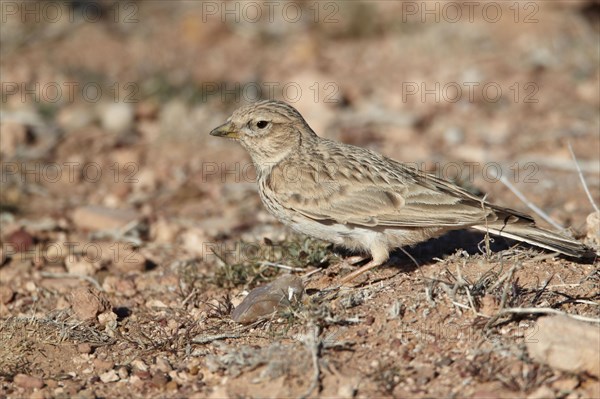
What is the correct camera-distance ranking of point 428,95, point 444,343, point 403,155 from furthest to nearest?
point 428,95 < point 403,155 < point 444,343

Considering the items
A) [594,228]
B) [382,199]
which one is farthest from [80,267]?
[594,228]

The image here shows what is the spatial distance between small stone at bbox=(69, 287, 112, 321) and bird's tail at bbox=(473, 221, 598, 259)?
2.59 metres

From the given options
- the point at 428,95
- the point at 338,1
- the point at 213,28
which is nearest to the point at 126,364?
the point at 428,95

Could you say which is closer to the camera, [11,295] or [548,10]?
[11,295]

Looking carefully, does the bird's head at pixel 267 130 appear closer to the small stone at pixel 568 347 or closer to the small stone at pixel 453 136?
the small stone at pixel 568 347

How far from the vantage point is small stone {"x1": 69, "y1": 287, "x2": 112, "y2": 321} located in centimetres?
568

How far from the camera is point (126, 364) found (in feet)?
16.7

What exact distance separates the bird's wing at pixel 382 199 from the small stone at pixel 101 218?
2223 millimetres

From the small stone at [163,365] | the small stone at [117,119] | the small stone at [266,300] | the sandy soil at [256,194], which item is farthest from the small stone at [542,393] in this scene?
the small stone at [117,119]

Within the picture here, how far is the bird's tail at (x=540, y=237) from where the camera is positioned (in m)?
5.36

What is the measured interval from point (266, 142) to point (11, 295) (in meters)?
2.22

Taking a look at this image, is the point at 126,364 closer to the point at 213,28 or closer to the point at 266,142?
the point at 266,142

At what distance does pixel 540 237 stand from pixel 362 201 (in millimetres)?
1190

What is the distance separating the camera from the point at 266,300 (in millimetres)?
5398
